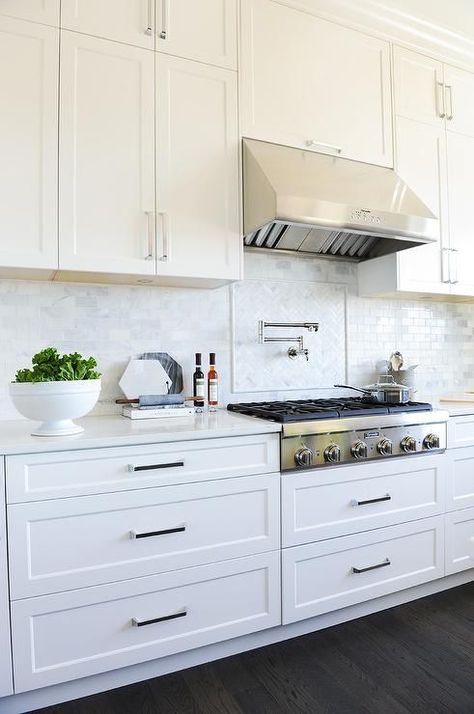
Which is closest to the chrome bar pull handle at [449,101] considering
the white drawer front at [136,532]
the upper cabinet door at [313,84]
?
the upper cabinet door at [313,84]

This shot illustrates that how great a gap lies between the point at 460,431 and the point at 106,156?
2.08 metres

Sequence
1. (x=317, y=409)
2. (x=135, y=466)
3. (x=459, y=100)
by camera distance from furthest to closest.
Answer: (x=459, y=100) → (x=317, y=409) → (x=135, y=466)

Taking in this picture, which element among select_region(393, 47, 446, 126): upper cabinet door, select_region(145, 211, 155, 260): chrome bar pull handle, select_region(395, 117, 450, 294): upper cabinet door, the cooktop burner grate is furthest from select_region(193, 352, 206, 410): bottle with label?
select_region(393, 47, 446, 126): upper cabinet door

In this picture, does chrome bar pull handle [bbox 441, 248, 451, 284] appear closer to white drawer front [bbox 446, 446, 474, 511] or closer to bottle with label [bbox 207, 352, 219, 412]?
white drawer front [bbox 446, 446, 474, 511]

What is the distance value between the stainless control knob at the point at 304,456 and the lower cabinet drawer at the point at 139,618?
0.37m

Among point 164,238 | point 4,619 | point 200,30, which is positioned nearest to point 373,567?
point 4,619

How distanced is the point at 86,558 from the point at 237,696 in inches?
28.2

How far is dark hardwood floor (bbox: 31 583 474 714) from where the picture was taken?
1.63 metres

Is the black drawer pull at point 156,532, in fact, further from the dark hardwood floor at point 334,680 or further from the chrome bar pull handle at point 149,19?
the chrome bar pull handle at point 149,19

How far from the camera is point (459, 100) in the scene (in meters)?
2.84

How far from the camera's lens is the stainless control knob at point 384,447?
213 centimetres

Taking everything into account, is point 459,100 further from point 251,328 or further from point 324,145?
point 251,328

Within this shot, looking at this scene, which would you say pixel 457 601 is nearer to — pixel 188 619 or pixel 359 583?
pixel 359 583

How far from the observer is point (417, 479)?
2270 millimetres
